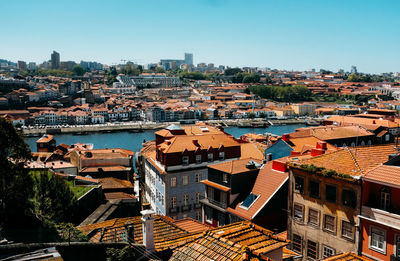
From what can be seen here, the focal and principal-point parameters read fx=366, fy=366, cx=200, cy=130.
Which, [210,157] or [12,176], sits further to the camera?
[210,157]

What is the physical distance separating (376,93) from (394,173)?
482 feet

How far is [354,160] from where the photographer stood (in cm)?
1018

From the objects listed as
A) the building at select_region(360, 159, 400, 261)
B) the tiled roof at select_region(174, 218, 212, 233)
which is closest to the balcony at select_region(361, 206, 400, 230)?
the building at select_region(360, 159, 400, 261)

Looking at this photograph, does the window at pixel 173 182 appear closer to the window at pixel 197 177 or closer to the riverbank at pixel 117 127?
the window at pixel 197 177

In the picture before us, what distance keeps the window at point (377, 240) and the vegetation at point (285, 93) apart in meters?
131

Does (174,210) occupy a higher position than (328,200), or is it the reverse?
(328,200)

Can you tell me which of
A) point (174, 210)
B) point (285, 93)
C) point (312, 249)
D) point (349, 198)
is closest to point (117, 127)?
point (174, 210)

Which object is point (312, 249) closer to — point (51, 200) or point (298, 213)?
point (298, 213)

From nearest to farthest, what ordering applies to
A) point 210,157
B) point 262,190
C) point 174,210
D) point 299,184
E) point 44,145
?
1. point 299,184
2. point 262,190
3. point 174,210
4. point 210,157
5. point 44,145

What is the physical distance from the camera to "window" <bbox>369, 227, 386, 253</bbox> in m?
8.73

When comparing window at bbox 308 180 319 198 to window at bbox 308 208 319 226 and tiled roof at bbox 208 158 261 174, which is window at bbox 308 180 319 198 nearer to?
window at bbox 308 208 319 226

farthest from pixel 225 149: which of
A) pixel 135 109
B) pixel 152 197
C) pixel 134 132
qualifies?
pixel 135 109

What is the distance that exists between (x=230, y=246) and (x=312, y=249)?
188 inches

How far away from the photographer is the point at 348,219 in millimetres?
9656
